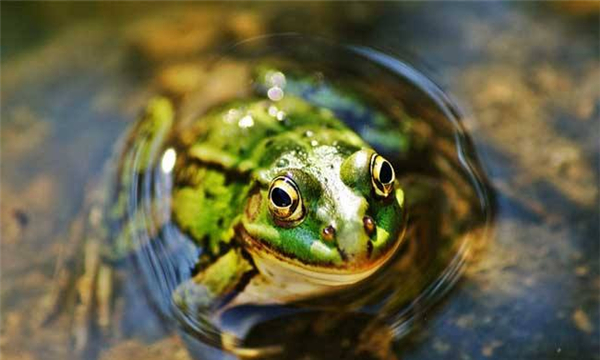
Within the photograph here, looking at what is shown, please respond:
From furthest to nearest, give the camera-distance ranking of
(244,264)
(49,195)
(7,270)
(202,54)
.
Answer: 1. (202,54)
2. (49,195)
3. (7,270)
4. (244,264)

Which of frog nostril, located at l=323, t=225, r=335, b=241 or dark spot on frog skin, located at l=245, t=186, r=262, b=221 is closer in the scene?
frog nostril, located at l=323, t=225, r=335, b=241

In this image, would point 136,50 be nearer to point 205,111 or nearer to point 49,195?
point 205,111

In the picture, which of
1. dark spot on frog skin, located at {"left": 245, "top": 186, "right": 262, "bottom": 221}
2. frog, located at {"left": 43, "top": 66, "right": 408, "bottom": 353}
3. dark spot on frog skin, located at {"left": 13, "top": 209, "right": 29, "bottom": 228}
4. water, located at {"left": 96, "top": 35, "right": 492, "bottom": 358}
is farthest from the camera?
dark spot on frog skin, located at {"left": 13, "top": 209, "right": 29, "bottom": 228}

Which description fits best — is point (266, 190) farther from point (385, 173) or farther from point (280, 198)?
point (385, 173)

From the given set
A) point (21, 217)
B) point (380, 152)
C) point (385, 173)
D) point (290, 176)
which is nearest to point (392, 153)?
point (380, 152)

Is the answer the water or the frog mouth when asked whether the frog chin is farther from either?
the water

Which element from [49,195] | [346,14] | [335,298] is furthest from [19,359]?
[346,14]

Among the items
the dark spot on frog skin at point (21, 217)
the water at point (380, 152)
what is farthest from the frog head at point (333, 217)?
the dark spot on frog skin at point (21, 217)

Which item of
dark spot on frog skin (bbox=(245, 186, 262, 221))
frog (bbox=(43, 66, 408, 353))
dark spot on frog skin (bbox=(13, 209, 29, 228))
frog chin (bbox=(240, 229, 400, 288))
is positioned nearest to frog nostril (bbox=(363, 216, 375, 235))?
frog (bbox=(43, 66, 408, 353))
